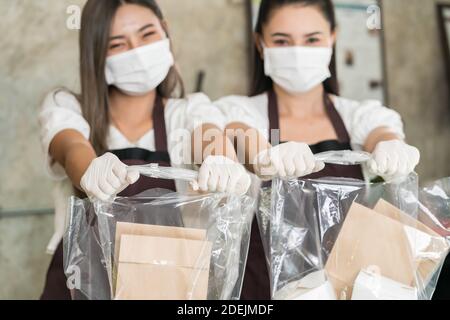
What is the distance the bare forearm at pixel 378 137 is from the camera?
1.14m

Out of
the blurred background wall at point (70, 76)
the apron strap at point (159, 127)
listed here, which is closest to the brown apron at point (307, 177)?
the apron strap at point (159, 127)

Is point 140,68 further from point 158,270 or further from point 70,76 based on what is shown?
point 70,76

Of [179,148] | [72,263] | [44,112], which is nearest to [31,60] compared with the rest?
[44,112]

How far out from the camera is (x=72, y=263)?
32.7 inches

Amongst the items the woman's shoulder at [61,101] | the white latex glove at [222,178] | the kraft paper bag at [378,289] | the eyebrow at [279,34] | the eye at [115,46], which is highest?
the eyebrow at [279,34]

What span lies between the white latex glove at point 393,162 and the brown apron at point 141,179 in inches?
15.1

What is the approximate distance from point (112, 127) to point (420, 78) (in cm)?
145

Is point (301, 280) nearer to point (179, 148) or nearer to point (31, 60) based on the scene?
point (179, 148)

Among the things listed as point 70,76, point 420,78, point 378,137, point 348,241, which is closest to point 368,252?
point 348,241

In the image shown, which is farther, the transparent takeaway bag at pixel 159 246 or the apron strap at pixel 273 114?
the apron strap at pixel 273 114

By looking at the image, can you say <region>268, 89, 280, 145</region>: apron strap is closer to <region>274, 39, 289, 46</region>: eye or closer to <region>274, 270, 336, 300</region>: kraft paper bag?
<region>274, 39, 289, 46</region>: eye

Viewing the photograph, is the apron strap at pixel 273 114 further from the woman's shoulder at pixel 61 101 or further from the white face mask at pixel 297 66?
the woman's shoulder at pixel 61 101

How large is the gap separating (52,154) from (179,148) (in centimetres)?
26

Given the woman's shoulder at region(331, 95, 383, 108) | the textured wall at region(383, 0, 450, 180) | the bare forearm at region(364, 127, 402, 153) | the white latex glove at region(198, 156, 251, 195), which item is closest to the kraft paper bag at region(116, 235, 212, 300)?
the white latex glove at region(198, 156, 251, 195)
